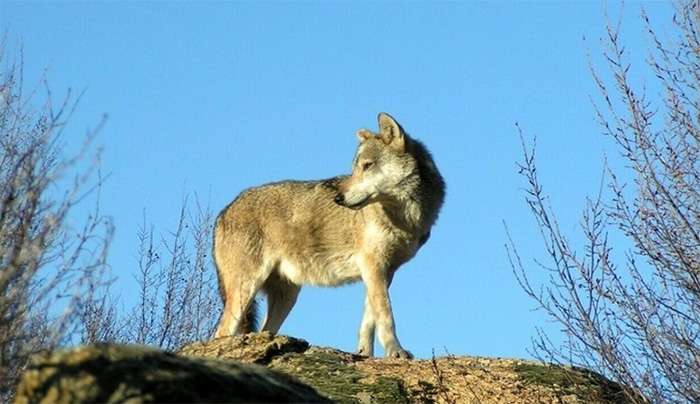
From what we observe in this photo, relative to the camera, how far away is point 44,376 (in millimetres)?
3512

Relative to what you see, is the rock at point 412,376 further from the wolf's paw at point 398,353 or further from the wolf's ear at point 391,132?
the wolf's ear at point 391,132

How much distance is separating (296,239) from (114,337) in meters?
5.66

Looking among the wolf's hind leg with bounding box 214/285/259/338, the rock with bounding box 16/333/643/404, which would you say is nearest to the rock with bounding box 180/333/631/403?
the rock with bounding box 16/333/643/404

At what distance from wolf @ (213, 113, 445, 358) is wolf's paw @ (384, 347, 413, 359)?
1124mm

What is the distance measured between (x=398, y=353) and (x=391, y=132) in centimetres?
329

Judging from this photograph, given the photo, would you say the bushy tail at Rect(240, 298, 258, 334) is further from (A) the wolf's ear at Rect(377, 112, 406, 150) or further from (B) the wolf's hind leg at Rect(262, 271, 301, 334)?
(A) the wolf's ear at Rect(377, 112, 406, 150)

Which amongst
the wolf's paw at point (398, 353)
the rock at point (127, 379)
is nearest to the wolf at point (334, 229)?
the wolf's paw at point (398, 353)

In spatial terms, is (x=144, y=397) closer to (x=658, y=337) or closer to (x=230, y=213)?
(x=658, y=337)

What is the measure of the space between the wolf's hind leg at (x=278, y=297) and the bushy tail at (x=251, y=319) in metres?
0.14

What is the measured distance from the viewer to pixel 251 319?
Result: 1289 cm

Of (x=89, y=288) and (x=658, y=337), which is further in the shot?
(x=658, y=337)

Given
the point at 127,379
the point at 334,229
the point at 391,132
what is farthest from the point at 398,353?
the point at 127,379

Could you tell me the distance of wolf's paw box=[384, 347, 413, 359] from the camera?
1051cm

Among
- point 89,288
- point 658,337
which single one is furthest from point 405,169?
point 89,288
